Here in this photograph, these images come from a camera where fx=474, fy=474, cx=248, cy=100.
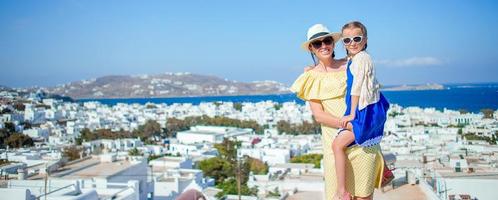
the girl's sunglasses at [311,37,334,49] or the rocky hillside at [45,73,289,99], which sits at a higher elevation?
the rocky hillside at [45,73,289,99]

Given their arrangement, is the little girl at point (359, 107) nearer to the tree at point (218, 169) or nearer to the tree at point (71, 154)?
the tree at point (218, 169)

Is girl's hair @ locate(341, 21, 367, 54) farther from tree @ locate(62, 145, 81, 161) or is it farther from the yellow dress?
tree @ locate(62, 145, 81, 161)

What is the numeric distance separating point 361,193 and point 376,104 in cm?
35

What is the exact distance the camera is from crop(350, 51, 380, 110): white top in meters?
1.71

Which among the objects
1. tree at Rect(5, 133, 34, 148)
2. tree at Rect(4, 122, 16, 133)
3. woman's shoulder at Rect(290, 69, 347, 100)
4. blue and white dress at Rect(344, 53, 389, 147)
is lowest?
tree at Rect(5, 133, 34, 148)

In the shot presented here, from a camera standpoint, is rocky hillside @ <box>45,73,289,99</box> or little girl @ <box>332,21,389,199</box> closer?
little girl @ <box>332,21,389,199</box>

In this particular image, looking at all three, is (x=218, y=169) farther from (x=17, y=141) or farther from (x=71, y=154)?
(x=17, y=141)

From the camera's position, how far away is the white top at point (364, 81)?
1.71 m

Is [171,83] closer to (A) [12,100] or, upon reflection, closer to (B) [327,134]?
(A) [12,100]

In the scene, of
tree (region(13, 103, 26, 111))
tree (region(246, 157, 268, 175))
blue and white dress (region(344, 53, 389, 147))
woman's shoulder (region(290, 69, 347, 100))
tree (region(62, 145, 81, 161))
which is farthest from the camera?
tree (region(13, 103, 26, 111))

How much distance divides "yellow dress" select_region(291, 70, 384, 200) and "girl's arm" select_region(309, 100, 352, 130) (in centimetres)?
2

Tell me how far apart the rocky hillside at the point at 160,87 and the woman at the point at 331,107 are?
157436 mm

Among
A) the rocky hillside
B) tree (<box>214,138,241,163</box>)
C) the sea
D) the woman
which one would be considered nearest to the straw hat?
the woman

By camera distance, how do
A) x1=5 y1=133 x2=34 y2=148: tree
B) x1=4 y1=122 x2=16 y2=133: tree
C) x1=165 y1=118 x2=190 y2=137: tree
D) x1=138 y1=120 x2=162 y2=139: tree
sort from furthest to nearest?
x1=165 y1=118 x2=190 y2=137: tree < x1=138 y1=120 x2=162 y2=139: tree < x1=4 y1=122 x2=16 y2=133: tree < x1=5 y1=133 x2=34 y2=148: tree
